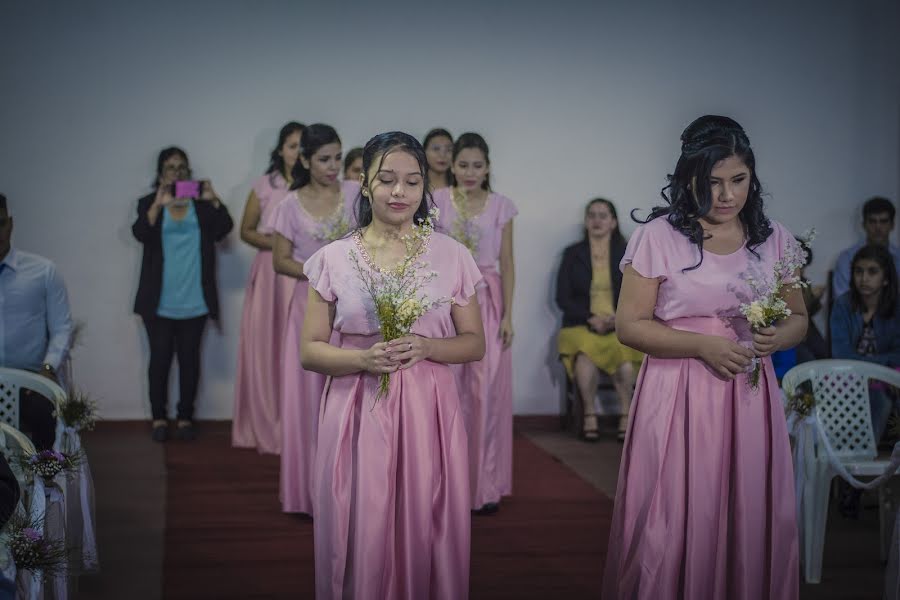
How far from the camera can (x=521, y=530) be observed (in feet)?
17.4

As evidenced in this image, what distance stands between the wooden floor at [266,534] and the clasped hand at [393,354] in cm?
155

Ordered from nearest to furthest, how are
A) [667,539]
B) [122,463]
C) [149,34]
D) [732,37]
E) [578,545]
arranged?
[667,539] → [578,545] → [122,463] → [149,34] → [732,37]

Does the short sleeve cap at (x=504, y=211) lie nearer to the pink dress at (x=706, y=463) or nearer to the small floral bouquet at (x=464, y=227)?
the small floral bouquet at (x=464, y=227)

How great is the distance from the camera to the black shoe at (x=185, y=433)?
25.4ft

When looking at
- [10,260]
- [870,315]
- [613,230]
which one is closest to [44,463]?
[10,260]

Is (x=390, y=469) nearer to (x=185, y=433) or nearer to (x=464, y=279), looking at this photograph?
(x=464, y=279)

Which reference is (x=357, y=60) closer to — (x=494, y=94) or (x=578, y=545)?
(x=494, y=94)

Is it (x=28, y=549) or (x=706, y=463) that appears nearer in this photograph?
(x=28, y=549)

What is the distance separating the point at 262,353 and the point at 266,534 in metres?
2.37

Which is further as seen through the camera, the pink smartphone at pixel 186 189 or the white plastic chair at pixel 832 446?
the pink smartphone at pixel 186 189

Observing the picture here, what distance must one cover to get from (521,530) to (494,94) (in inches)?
163

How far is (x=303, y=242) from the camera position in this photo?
218 inches

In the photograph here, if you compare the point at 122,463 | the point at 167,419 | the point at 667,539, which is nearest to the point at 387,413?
the point at 667,539

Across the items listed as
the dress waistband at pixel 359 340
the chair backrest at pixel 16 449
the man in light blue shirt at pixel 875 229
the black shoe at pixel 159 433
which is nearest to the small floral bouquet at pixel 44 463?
the chair backrest at pixel 16 449
